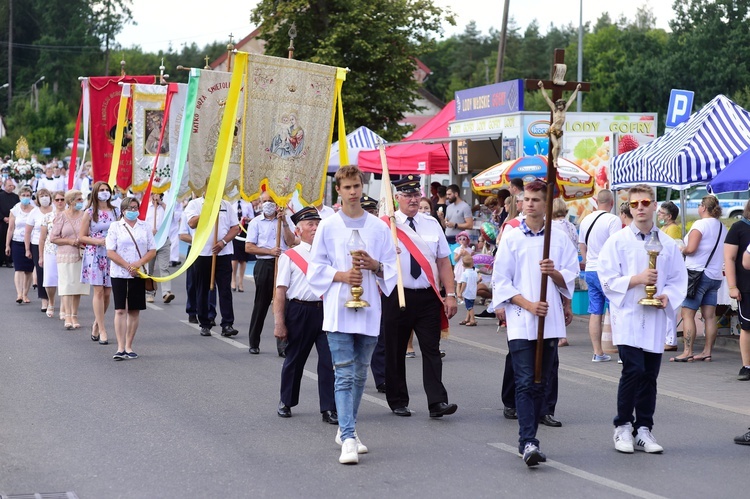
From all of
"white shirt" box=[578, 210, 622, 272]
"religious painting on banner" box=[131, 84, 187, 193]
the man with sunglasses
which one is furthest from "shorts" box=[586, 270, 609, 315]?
"religious painting on banner" box=[131, 84, 187, 193]

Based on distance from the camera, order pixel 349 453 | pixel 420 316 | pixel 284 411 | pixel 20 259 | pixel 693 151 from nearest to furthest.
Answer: pixel 349 453
pixel 284 411
pixel 420 316
pixel 693 151
pixel 20 259

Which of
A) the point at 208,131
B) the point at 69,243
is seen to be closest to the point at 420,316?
the point at 208,131

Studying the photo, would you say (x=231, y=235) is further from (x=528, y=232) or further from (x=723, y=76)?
(x=723, y=76)

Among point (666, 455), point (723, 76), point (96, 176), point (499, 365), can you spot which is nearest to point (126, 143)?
point (96, 176)

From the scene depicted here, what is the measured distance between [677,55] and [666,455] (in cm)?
6135

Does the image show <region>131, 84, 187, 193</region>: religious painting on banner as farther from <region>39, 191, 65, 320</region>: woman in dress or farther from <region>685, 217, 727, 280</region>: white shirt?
<region>685, 217, 727, 280</region>: white shirt

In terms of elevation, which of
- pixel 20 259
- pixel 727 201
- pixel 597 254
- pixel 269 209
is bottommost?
pixel 20 259

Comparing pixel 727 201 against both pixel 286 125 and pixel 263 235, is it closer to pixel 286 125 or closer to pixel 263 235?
pixel 263 235

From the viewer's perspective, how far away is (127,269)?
1266 cm

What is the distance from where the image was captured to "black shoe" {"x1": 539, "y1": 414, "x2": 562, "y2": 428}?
29.9 ft

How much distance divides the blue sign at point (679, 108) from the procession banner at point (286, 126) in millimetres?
6452

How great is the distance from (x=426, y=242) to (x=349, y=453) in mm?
2663

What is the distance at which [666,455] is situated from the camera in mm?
7984

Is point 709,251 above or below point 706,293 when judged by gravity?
above
